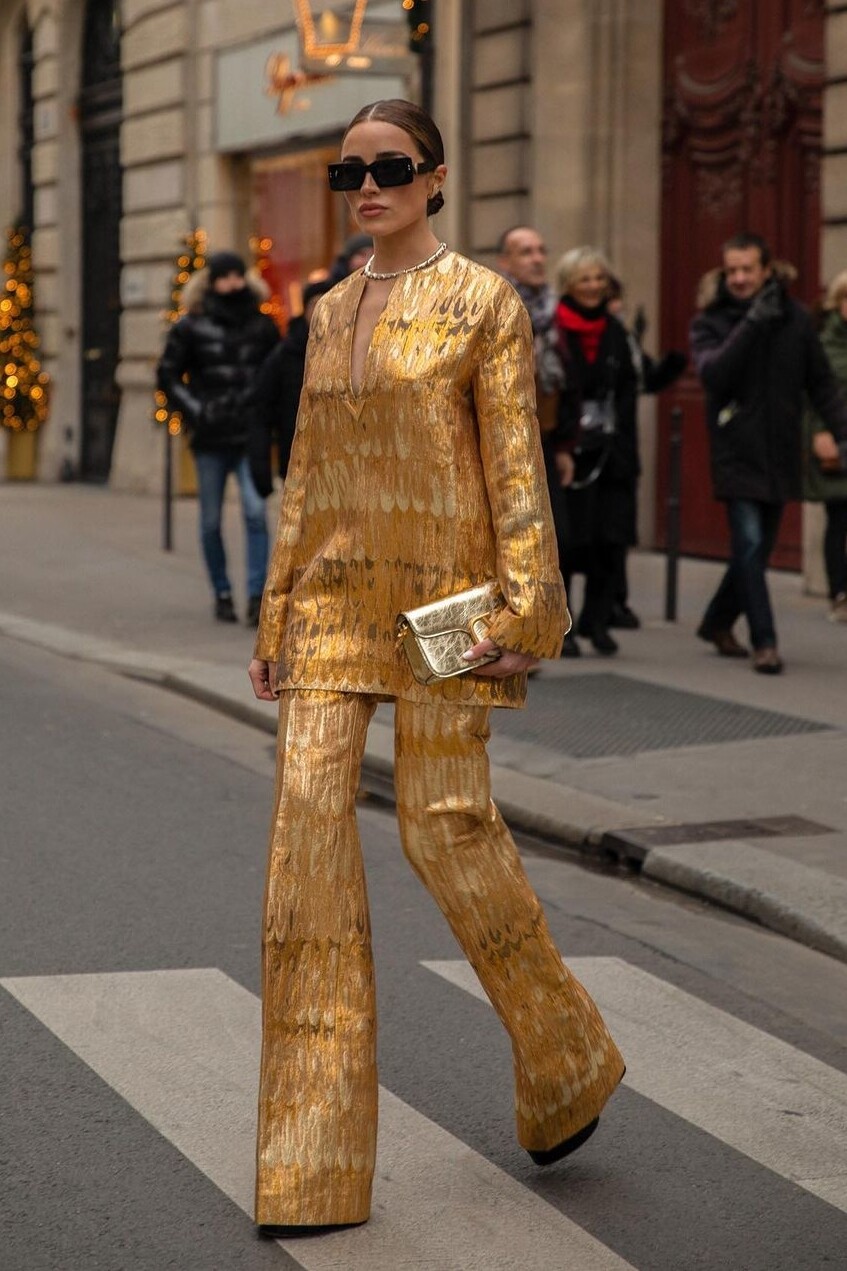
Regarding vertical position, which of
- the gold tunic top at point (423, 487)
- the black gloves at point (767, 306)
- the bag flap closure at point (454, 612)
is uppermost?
the black gloves at point (767, 306)

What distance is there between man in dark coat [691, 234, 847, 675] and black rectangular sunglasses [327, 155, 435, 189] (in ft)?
21.1

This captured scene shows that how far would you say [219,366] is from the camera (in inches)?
500

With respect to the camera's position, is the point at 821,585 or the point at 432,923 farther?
the point at 821,585

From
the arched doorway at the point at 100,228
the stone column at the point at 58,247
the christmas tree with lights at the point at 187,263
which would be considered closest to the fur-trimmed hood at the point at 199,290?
the christmas tree with lights at the point at 187,263

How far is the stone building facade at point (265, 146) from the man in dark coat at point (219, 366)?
5.27 ft

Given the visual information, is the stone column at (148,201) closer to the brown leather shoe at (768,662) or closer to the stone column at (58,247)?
the stone column at (58,247)

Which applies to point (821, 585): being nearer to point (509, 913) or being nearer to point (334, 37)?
point (334, 37)

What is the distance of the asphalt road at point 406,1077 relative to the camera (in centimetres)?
390

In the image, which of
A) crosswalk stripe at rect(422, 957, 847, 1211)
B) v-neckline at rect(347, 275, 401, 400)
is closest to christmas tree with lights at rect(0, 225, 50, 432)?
crosswalk stripe at rect(422, 957, 847, 1211)

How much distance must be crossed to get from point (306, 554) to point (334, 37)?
13611 mm

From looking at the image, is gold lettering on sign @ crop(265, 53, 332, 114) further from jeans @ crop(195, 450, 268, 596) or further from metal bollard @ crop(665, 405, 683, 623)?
metal bollard @ crop(665, 405, 683, 623)

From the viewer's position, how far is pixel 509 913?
13.3 ft

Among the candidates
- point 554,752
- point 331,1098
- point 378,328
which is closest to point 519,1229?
point 331,1098

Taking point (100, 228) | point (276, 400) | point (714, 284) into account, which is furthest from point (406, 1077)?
point (100, 228)
